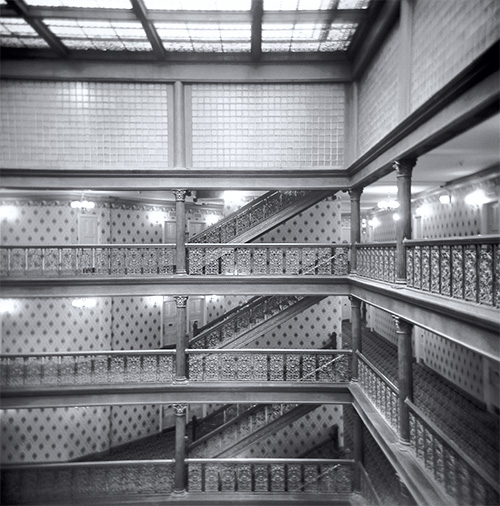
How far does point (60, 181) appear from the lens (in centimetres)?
1038

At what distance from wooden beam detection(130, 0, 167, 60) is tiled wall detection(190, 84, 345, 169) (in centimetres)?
107

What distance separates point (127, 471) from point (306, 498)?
423 cm

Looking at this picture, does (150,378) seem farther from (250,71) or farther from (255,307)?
(250,71)

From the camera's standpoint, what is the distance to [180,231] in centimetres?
1052

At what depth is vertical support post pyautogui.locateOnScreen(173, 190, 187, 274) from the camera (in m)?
Result: 10.5

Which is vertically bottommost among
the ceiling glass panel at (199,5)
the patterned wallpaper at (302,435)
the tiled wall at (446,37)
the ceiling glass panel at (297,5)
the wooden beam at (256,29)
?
the patterned wallpaper at (302,435)

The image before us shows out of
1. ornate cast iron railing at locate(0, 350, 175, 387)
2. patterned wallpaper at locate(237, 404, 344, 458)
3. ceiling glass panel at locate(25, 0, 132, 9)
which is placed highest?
ceiling glass panel at locate(25, 0, 132, 9)

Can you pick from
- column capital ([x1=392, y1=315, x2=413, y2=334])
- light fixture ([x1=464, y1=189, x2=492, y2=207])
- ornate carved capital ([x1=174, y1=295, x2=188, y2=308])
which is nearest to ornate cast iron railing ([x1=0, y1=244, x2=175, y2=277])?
ornate carved capital ([x1=174, y1=295, x2=188, y2=308])

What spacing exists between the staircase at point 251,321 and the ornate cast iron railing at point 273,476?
2.86 metres

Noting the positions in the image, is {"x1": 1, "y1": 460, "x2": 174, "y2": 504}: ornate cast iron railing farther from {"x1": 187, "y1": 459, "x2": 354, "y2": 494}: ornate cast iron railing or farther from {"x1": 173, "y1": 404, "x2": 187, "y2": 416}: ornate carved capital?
{"x1": 173, "y1": 404, "x2": 187, "y2": 416}: ornate carved capital

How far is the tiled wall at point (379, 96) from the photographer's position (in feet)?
25.5

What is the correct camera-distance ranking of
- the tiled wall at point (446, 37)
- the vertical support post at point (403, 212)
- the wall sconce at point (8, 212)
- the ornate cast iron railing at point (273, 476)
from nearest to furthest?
the tiled wall at point (446, 37) < the vertical support post at point (403, 212) < the ornate cast iron railing at point (273, 476) < the wall sconce at point (8, 212)

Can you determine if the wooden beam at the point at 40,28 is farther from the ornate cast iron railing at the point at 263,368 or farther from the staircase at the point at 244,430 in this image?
the staircase at the point at 244,430

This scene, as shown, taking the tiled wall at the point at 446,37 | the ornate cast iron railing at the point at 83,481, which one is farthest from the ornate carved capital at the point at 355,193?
the ornate cast iron railing at the point at 83,481
